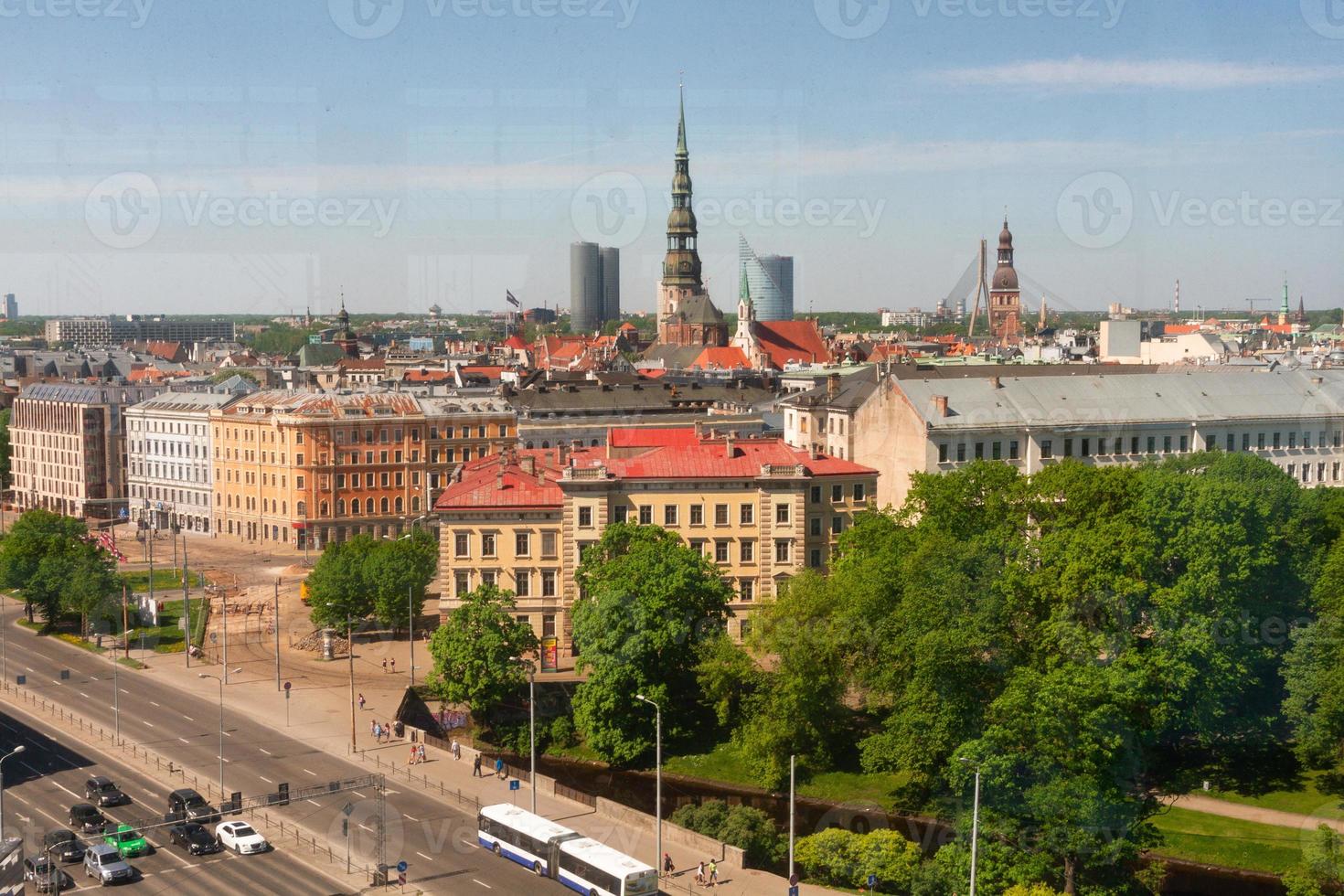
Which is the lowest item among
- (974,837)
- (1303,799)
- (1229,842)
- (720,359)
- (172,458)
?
(1229,842)

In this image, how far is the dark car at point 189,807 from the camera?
1592 inches

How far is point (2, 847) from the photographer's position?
85.3ft

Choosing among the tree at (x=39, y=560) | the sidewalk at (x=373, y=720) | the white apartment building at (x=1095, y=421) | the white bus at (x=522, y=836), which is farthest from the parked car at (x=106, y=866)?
the white apartment building at (x=1095, y=421)

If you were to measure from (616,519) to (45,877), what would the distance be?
2631 centimetres

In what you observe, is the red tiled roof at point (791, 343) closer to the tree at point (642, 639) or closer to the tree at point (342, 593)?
the tree at point (342, 593)

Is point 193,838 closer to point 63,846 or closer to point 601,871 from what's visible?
point 63,846

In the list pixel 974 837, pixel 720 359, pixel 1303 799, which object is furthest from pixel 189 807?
pixel 720 359

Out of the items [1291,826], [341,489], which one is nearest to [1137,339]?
[341,489]

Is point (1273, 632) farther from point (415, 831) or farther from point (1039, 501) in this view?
point (415, 831)

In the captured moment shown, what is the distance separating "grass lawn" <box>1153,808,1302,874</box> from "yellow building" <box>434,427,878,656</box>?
18.4m

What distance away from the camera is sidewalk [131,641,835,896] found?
39250mm

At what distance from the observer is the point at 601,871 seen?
36.2 meters

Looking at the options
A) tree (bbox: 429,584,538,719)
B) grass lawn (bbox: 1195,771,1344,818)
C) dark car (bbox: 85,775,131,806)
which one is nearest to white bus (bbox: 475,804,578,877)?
tree (bbox: 429,584,538,719)

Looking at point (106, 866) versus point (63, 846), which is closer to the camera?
point (106, 866)
